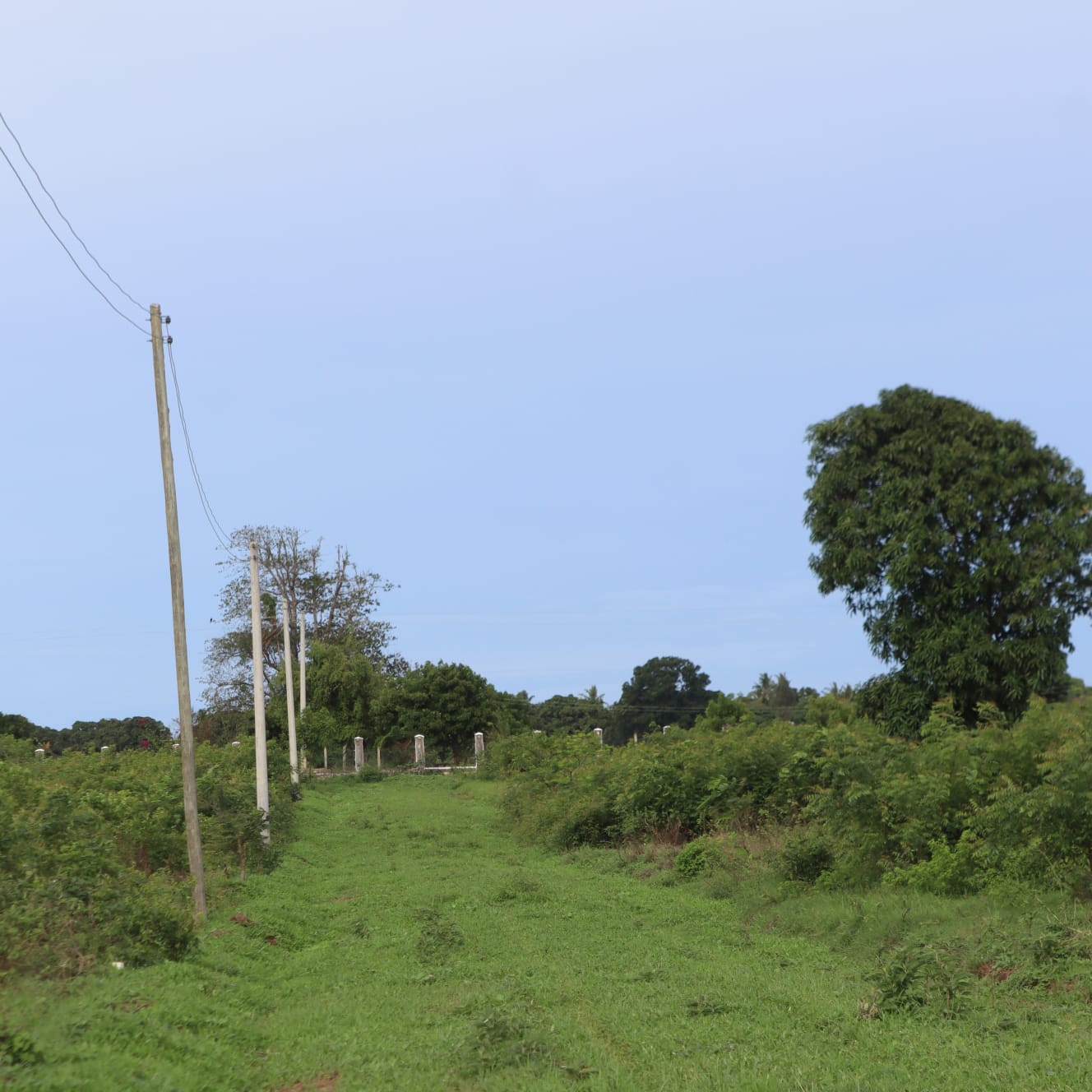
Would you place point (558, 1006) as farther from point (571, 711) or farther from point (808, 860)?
point (571, 711)

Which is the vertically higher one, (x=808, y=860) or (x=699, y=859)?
(x=808, y=860)

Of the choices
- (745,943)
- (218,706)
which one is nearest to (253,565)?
(745,943)

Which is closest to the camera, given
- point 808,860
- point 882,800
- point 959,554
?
point 882,800

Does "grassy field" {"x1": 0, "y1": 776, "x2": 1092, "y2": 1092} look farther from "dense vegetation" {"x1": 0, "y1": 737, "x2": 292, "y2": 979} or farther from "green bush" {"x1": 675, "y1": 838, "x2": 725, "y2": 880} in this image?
"green bush" {"x1": 675, "y1": 838, "x2": 725, "y2": 880}

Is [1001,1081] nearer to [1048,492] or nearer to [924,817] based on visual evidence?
[924,817]

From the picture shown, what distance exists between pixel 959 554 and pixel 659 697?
46.3 metres

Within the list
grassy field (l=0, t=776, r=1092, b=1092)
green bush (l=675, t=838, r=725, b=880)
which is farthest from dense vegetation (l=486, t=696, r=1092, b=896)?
green bush (l=675, t=838, r=725, b=880)

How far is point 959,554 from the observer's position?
33.0 meters

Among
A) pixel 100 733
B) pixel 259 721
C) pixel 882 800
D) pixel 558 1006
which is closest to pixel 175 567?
pixel 259 721

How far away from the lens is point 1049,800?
40.8 feet

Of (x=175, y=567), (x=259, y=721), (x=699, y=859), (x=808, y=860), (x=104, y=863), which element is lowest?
(x=699, y=859)

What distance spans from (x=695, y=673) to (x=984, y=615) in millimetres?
47322

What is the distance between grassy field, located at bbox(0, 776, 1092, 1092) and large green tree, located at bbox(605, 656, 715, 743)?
197 feet

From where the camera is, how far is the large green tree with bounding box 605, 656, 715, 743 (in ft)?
251
